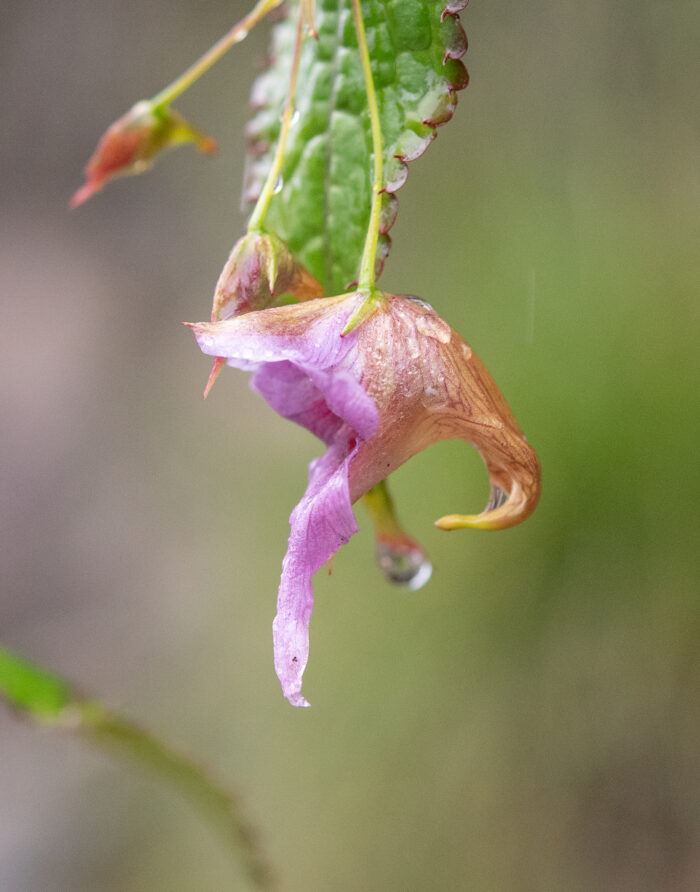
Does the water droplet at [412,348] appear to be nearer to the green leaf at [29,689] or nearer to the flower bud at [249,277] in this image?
the flower bud at [249,277]

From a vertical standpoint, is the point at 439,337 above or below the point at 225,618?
above

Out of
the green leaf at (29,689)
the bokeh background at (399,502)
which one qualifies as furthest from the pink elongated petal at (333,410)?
the bokeh background at (399,502)

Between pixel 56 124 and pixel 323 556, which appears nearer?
pixel 323 556

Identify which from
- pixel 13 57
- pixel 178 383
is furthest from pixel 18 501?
pixel 13 57

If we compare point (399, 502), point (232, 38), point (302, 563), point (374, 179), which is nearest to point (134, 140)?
point (232, 38)

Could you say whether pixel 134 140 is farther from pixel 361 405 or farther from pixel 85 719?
pixel 85 719

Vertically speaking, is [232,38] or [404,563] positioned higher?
[232,38]

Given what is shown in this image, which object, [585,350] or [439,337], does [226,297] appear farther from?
[585,350]
